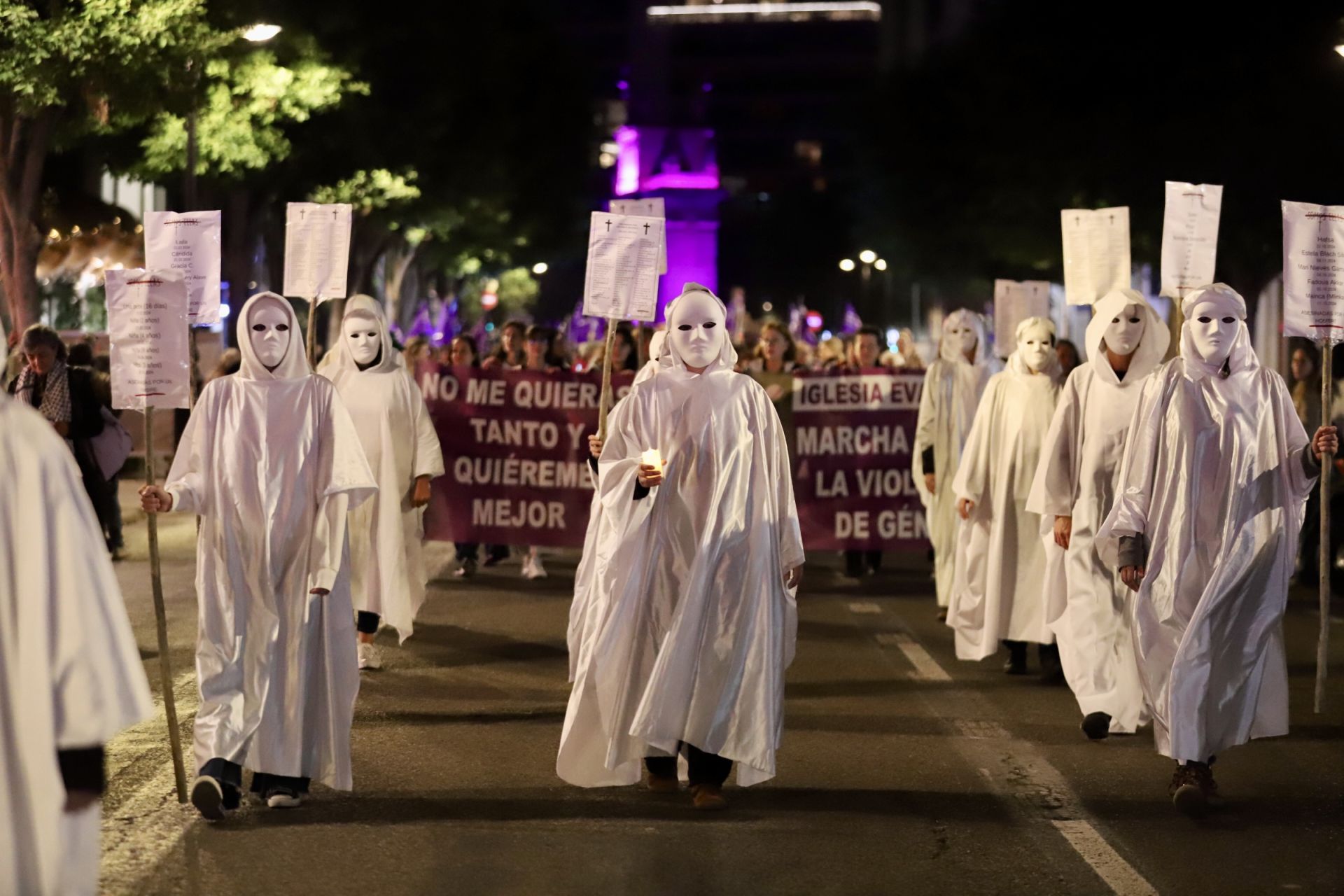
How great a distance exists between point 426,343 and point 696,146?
50.7m

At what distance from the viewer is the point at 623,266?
383 inches

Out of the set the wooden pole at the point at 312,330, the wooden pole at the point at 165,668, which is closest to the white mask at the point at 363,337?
the wooden pole at the point at 312,330

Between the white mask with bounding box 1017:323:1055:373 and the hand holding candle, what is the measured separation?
4.73m

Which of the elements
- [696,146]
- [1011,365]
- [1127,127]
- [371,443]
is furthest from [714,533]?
[696,146]

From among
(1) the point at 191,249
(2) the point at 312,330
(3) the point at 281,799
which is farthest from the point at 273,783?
(2) the point at 312,330

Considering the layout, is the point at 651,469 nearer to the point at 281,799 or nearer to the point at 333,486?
the point at 333,486

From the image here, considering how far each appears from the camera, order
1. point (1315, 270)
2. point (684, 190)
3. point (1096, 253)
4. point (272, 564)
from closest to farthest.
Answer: point (272, 564)
point (1315, 270)
point (1096, 253)
point (684, 190)

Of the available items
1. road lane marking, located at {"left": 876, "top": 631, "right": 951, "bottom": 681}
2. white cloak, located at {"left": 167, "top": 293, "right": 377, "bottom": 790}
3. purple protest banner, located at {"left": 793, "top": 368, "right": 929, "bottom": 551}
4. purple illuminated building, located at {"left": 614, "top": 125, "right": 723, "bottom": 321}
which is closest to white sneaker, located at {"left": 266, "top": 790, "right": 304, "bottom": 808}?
white cloak, located at {"left": 167, "top": 293, "right": 377, "bottom": 790}

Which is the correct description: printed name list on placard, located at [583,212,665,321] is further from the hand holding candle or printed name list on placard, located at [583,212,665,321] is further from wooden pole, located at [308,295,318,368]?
wooden pole, located at [308,295,318,368]

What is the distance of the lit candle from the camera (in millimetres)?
7848

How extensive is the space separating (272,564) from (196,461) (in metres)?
0.48

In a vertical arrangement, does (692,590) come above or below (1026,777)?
above

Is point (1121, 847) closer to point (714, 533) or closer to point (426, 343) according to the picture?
point (714, 533)

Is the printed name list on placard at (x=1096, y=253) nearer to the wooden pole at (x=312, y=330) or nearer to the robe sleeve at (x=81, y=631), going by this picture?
the wooden pole at (x=312, y=330)
